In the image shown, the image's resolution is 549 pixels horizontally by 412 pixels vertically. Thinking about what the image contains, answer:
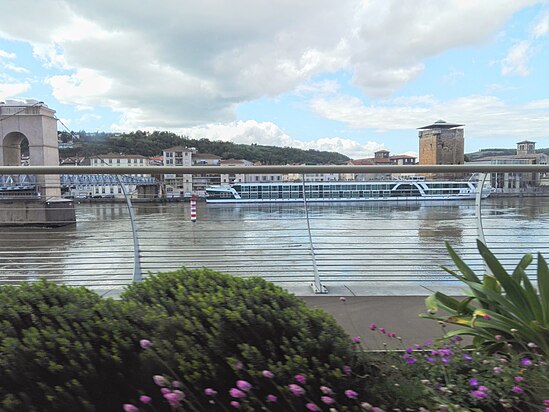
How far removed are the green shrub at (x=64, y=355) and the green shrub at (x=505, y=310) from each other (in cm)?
157

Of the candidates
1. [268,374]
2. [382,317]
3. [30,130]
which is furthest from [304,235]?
[30,130]

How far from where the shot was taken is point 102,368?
129 cm

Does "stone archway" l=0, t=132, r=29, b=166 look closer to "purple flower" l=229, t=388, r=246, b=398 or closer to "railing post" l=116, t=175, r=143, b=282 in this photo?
"railing post" l=116, t=175, r=143, b=282

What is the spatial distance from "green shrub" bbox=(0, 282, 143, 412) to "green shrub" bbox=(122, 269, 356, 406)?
4.3 inches

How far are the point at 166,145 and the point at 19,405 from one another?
35.7m

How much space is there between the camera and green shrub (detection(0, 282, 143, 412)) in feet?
3.93

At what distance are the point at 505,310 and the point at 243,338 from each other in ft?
4.92

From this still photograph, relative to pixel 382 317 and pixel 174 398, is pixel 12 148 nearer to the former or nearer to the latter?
pixel 382 317

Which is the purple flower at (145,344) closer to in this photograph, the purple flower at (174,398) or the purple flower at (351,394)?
the purple flower at (174,398)

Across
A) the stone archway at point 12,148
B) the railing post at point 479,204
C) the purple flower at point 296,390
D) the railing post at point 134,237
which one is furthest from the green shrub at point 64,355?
the stone archway at point 12,148

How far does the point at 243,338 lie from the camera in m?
1.34

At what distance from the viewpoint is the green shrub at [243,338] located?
1.27 m

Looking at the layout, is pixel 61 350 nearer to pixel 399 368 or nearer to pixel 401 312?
pixel 399 368

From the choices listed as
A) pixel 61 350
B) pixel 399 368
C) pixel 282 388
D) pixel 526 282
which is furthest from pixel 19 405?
pixel 526 282
